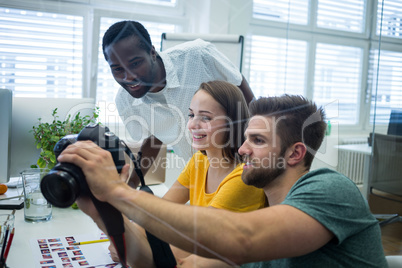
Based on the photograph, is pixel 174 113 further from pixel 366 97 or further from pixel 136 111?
pixel 366 97

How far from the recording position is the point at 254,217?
0.31 m

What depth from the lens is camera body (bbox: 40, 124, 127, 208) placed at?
0.87ft

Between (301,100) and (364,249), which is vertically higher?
(301,100)

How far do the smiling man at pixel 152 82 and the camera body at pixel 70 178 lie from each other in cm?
17

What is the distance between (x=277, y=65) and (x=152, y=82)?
668 millimetres

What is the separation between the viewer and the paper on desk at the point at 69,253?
1.45 ft

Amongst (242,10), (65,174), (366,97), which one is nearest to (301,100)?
(65,174)

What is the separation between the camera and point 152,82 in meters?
0.52

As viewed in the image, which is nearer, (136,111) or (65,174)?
(65,174)

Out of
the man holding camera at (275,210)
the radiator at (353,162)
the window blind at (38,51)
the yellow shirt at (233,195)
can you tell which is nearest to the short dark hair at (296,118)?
the man holding camera at (275,210)

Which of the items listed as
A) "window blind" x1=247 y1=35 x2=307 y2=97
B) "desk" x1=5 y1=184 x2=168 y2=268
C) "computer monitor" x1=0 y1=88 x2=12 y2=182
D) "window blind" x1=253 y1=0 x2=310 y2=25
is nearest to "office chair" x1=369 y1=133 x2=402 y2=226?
"window blind" x1=247 y1=35 x2=307 y2=97

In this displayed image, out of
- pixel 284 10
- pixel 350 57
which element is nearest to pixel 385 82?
pixel 350 57

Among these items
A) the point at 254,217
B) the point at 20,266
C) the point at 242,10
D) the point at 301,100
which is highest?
the point at 242,10

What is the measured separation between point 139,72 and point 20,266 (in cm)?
28
